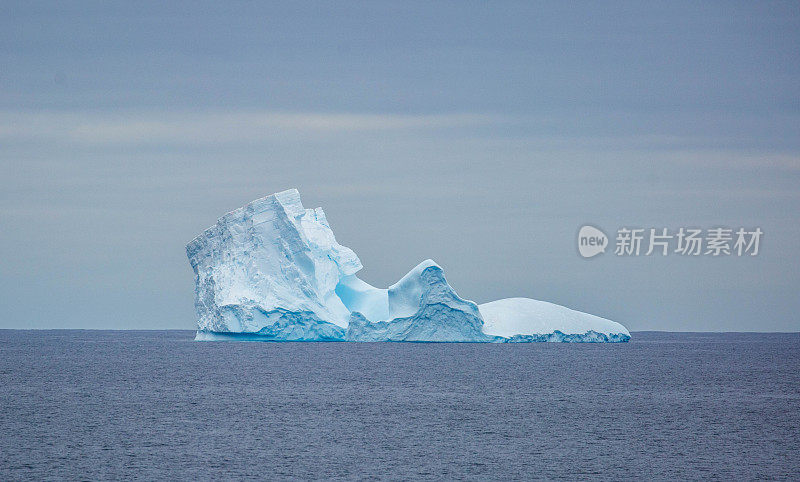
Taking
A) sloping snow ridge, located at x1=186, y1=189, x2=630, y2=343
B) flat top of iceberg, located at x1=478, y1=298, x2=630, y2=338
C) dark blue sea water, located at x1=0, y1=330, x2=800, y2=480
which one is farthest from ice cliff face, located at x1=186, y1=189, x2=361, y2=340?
flat top of iceberg, located at x1=478, y1=298, x2=630, y2=338

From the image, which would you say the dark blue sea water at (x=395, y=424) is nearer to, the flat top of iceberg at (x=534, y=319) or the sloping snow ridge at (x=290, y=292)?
the sloping snow ridge at (x=290, y=292)

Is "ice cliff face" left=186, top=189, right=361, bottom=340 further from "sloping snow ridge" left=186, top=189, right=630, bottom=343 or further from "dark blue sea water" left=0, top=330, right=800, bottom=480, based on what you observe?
"dark blue sea water" left=0, top=330, right=800, bottom=480

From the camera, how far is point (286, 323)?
43.7 metres

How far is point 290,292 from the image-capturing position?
143ft

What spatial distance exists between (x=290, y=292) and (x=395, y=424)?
2145 cm

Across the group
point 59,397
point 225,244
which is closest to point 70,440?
point 59,397

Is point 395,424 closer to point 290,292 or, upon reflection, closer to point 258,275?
point 258,275

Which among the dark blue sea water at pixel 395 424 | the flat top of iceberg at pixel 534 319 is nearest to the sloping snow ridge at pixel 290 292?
the flat top of iceberg at pixel 534 319

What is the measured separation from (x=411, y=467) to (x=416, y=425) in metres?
5.53

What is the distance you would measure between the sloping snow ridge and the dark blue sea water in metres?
3.03

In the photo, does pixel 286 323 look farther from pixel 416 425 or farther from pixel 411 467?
pixel 411 467

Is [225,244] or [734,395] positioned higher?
[225,244]

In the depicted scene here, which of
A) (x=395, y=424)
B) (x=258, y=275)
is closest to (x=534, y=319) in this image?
(x=258, y=275)

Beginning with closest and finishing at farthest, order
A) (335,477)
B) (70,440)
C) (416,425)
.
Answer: (335,477) < (70,440) < (416,425)
